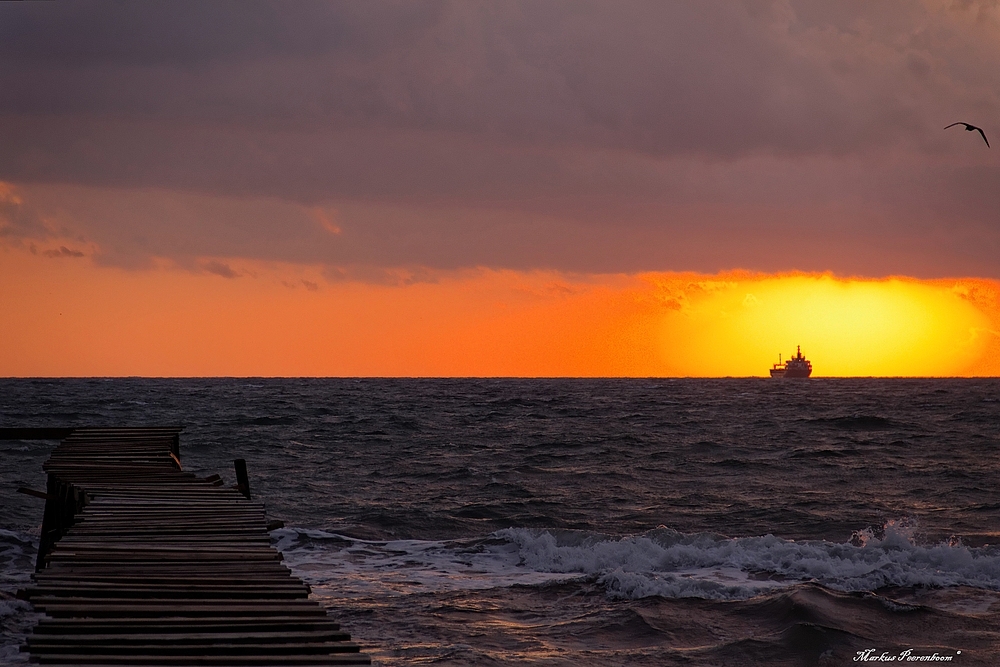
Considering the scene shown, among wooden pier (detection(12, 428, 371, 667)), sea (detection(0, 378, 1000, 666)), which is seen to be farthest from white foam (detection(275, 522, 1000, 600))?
wooden pier (detection(12, 428, 371, 667))

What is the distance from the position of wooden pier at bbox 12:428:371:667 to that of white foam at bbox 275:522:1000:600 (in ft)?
13.2

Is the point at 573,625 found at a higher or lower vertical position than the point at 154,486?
lower

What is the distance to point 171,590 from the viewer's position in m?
8.40

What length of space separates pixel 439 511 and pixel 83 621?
17.3m

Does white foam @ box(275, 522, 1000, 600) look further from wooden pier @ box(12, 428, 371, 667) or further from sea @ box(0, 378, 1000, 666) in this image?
wooden pier @ box(12, 428, 371, 667)

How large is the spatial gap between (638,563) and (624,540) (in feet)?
4.44

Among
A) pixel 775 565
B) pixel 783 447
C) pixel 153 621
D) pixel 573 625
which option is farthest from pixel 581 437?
pixel 153 621

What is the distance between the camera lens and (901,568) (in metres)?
17.2

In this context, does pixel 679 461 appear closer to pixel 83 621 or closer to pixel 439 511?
pixel 439 511

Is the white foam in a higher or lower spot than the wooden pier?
lower

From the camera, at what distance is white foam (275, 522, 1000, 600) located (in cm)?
1627

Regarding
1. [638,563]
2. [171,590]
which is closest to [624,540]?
[638,563]

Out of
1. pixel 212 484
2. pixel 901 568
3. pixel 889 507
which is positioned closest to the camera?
pixel 212 484

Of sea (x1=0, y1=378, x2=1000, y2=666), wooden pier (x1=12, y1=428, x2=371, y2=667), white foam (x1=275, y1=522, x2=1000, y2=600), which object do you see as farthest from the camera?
white foam (x1=275, y1=522, x2=1000, y2=600)
